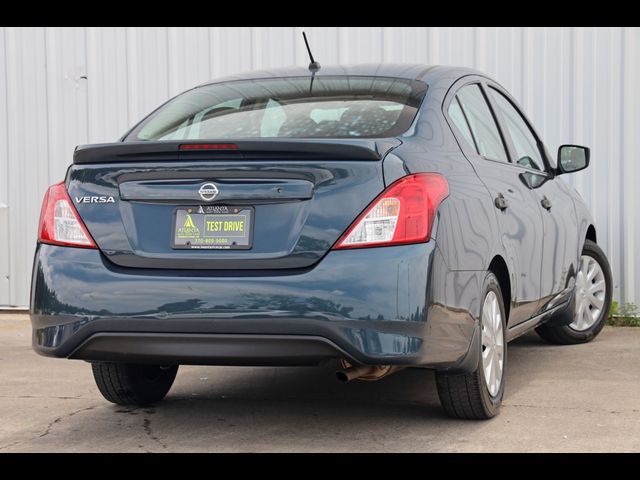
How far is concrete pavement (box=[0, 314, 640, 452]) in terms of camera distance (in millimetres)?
4539

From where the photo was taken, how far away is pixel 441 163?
4.53 metres

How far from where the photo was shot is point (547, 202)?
6047 mm

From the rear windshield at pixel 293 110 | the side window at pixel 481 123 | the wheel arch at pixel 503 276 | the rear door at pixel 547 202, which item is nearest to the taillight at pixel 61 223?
the rear windshield at pixel 293 110

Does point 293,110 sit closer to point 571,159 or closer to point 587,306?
point 571,159

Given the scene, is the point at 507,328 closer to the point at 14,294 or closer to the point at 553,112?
the point at 553,112

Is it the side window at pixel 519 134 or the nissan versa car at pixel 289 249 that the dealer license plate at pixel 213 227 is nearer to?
the nissan versa car at pixel 289 249

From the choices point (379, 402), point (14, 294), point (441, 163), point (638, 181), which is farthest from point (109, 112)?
point (441, 163)

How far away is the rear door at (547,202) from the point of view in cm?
593

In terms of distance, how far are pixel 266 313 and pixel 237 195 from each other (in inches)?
18.5

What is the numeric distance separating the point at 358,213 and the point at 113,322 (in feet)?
3.32

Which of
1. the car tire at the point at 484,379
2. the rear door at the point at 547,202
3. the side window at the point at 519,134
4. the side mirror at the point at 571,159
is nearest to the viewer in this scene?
the car tire at the point at 484,379

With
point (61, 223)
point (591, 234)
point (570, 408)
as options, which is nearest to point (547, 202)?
point (570, 408)

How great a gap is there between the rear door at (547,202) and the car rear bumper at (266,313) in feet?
5.93

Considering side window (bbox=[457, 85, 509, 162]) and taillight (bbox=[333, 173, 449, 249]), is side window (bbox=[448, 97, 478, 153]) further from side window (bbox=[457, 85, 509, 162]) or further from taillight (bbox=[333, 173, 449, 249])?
taillight (bbox=[333, 173, 449, 249])
